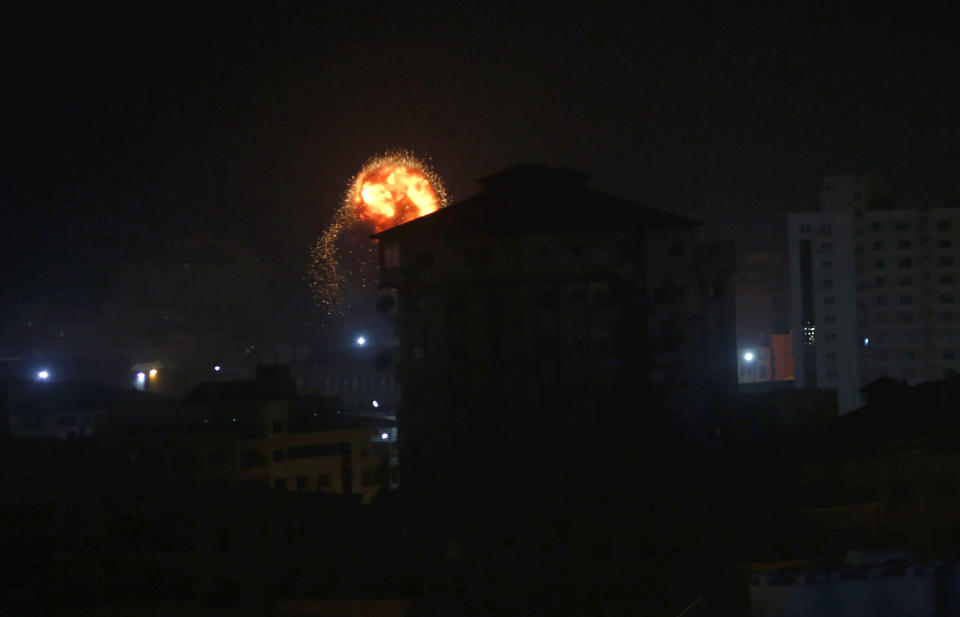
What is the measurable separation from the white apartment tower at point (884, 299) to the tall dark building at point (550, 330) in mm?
A: 25997

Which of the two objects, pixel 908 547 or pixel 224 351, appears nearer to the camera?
pixel 908 547

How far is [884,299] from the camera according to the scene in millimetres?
56938

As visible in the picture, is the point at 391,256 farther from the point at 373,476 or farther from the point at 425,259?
the point at 373,476

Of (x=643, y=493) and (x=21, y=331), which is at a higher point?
(x=21, y=331)

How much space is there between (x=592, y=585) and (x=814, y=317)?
42199mm

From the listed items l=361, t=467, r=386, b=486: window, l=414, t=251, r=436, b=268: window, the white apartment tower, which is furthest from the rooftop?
the white apartment tower

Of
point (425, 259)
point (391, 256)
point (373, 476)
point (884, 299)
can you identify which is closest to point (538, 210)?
point (425, 259)

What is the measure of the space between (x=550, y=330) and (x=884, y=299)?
30.9 m

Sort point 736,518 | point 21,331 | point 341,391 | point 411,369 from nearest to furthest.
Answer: point 736,518 → point 411,369 → point 341,391 → point 21,331

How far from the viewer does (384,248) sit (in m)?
34.2

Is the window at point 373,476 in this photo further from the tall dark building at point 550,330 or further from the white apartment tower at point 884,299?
the white apartment tower at point 884,299

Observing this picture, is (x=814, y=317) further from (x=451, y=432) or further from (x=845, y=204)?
(x=451, y=432)

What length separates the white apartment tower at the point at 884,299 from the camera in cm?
5650

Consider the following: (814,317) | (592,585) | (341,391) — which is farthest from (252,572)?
(814,317)
